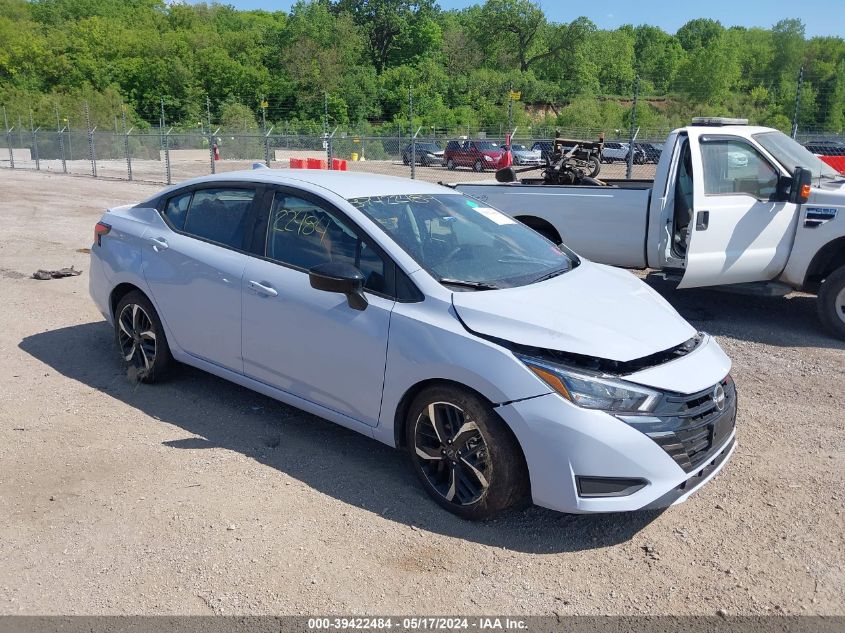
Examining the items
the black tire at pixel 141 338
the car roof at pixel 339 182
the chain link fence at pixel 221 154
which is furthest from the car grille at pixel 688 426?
the chain link fence at pixel 221 154

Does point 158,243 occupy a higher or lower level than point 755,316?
higher

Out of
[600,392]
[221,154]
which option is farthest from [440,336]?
[221,154]

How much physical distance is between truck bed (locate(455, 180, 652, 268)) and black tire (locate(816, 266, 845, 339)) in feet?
5.53

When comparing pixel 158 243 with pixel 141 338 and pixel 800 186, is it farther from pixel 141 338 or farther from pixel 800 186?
pixel 800 186

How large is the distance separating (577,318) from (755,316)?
5026 millimetres

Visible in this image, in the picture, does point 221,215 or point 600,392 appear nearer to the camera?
point 600,392

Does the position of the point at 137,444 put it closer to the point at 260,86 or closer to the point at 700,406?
the point at 700,406

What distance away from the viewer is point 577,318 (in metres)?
3.75

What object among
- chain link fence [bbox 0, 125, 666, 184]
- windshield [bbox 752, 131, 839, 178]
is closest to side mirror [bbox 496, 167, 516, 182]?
windshield [bbox 752, 131, 839, 178]

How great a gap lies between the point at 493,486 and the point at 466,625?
Result: 2.37 feet

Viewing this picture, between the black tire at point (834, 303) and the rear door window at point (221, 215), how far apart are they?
5325 millimetres

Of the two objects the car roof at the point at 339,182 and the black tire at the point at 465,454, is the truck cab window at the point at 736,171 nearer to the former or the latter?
the car roof at the point at 339,182

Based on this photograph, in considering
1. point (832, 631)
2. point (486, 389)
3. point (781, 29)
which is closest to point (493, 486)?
point (486, 389)

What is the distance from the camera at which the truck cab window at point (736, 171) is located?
285 inches
